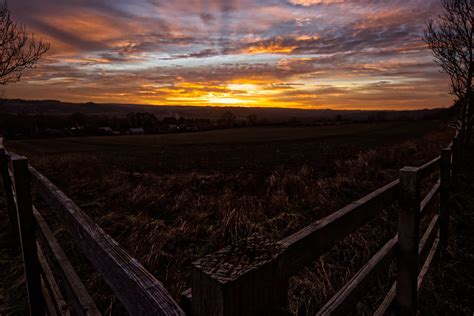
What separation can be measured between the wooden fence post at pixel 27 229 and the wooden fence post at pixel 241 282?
2.56 meters

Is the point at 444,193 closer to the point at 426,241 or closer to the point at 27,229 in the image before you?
the point at 426,241

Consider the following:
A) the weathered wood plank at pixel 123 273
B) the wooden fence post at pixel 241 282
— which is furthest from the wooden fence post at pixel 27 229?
the wooden fence post at pixel 241 282

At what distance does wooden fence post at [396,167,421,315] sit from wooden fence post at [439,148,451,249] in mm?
2332

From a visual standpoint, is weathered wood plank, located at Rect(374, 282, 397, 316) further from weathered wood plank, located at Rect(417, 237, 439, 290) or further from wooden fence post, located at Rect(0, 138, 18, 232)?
wooden fence post, located at Rect(0, 138, 18, 232)

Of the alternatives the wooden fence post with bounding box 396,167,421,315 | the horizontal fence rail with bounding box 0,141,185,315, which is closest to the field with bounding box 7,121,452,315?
the wooden fence post with bounding box 396,167,421,315

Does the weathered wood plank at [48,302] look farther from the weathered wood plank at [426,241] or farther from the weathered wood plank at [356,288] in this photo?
the weathered wood plank at [426,241]

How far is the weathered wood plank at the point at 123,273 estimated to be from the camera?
94cm

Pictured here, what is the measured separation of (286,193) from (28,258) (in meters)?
6.18

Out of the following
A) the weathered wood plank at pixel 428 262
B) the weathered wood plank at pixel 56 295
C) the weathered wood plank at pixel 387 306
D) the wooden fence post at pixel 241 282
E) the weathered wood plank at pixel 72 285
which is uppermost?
the wooden fence post at pixel 241 282

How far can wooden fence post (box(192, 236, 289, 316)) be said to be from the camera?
0.78 meters

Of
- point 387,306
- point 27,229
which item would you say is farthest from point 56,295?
point 387,306

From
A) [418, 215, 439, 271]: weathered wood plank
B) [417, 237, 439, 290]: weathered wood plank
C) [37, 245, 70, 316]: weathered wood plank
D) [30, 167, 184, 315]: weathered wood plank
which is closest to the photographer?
[30, 167, 184, 315]: weathered wood plank

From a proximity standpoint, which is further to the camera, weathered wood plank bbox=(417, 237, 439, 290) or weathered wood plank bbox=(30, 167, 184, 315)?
weathered wood plank bbox=(417, 237, 439, 290)

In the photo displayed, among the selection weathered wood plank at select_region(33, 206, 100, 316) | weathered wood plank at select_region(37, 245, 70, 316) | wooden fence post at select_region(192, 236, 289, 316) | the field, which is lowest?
the field
